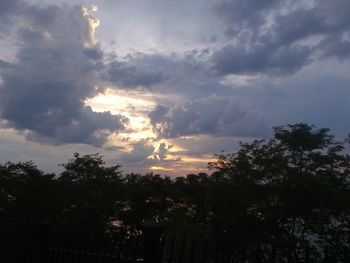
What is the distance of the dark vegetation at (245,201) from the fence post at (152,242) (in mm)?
3248

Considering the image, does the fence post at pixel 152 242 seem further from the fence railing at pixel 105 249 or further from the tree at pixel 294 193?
the tree at pixel 294 193

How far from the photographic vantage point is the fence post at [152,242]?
22.2ft

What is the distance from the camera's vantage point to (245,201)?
17.4 m

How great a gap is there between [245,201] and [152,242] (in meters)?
11.2

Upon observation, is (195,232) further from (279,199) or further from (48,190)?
(48,190)

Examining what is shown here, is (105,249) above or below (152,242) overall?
below

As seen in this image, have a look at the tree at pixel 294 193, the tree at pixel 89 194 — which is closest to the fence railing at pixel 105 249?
the tree at pixel 294 193

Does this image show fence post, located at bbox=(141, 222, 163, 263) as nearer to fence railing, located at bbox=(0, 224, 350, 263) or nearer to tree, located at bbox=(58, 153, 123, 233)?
fence railing, located at bbox=(0, 224, 350, 263)

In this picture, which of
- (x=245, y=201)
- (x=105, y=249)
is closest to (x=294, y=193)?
(x=245, y=201)

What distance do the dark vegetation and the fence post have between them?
3248 mm

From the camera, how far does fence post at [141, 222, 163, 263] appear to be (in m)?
6.77

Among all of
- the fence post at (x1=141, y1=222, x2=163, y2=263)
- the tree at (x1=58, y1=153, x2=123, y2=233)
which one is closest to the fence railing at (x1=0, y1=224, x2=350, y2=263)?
the fence post at (x1=141, y1=222, x2=163, y2=263)

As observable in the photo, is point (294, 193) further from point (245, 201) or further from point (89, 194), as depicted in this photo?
point (89, 194)

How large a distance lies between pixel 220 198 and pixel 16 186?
13966 millimetres
